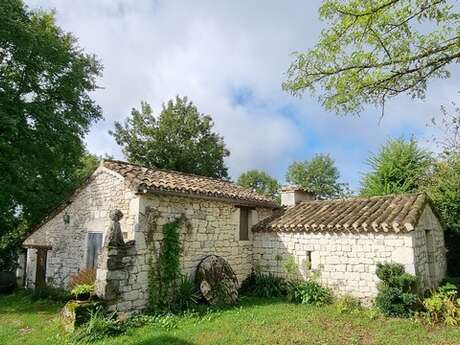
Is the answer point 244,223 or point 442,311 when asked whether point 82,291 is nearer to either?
point 244,223

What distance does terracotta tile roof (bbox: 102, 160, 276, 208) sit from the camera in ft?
29.9

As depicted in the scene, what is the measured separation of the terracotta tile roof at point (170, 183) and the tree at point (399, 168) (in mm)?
5623

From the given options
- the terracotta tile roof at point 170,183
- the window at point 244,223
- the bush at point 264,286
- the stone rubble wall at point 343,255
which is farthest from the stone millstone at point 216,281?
the stone rubble wall at point 343,255

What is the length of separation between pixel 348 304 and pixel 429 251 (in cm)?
346

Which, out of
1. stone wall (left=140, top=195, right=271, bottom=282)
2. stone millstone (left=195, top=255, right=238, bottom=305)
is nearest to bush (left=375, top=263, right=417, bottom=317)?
stone millstone (left=195, top=255, right=238, bottom=305)

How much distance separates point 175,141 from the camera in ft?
92.5

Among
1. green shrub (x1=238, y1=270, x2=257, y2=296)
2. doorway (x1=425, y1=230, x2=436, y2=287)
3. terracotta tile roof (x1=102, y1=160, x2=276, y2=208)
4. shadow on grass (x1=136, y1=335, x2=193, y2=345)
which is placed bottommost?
shadow on grass (x1=136, y1=335, x2=193, y2=345)

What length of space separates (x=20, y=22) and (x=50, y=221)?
304 inches

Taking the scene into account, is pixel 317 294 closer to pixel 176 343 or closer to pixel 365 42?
pixel 176 343

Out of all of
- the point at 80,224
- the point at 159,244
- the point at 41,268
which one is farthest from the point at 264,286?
the point at 41,268

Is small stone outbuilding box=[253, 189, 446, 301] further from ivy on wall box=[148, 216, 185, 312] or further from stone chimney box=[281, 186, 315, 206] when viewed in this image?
ivy on wall box=[148, 216, 185, 312]

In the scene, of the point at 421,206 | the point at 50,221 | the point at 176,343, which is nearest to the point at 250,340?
the point at 176,343

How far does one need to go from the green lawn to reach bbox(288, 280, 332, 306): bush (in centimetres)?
67

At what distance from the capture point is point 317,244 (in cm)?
1070
